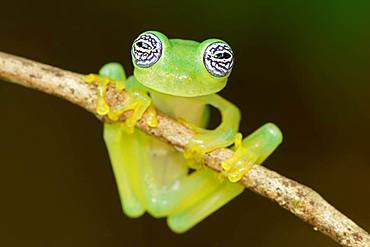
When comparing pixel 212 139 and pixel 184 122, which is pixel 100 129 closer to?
pixel 184 122

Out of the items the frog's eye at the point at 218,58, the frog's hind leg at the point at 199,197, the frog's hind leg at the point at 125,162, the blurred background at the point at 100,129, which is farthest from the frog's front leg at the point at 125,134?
the blurred background at the point at 100,129

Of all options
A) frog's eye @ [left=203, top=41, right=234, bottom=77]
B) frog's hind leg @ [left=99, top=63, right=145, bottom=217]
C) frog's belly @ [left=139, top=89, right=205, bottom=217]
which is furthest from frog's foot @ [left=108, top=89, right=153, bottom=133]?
frog's belly @ [left=139, top=89, right=205, bottom=217]

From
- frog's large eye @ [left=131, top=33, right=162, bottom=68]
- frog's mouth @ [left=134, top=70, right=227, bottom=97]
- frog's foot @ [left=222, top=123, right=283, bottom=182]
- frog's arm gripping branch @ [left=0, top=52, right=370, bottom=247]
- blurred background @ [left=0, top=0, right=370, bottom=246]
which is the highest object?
frog's large eye @ [left=131, top=33, right=162, bottom=68]

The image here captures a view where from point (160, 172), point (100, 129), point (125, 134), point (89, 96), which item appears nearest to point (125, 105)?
point (89, 96)

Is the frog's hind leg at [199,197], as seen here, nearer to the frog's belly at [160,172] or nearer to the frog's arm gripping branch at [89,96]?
the frog's belly at [160,172]

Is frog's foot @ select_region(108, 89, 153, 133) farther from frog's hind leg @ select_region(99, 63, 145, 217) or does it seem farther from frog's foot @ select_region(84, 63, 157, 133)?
frog's hind leg @ select_region(99, 63, 145, 217)
